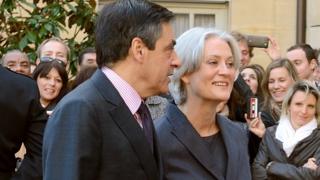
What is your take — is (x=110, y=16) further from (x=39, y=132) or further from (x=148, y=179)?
(x=39, y=132)

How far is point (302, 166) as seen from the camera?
534cm

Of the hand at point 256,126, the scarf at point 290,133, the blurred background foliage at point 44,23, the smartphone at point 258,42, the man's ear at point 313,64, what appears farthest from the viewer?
the smartphone at point 258,42

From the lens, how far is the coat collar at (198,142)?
335 centimetres

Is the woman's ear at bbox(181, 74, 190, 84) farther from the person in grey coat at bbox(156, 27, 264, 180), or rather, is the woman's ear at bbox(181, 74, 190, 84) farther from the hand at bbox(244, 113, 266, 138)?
the hand at bbox(244, 113, 266, 138)

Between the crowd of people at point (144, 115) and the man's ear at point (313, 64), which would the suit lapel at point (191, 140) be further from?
the man's ear at point (313, 64)

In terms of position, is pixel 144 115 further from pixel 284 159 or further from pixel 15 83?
pixel 284 159

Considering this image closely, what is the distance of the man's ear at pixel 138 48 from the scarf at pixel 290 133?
283 centimetres

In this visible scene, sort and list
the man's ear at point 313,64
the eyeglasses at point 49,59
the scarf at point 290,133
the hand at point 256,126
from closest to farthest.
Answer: the hand at point 256,126 < the scarf at point 290,133 < the eyeglasses at point 49,59 < the man's ear at point 313,64

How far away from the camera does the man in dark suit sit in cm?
267

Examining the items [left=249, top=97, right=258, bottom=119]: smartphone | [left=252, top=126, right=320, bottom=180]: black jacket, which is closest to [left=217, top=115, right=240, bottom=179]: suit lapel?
[left=249, top=97, right=258, bottom=119]: smartphone

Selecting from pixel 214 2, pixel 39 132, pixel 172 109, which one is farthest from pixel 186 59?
pixel 214 2

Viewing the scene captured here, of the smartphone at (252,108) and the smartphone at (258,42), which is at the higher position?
the smartphone at (258,42)

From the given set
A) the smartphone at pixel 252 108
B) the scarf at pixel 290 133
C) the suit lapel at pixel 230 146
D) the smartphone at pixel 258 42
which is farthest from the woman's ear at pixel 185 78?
the smartphone at pixel 258 42

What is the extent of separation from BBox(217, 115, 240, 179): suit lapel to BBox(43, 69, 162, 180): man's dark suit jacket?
67cm
